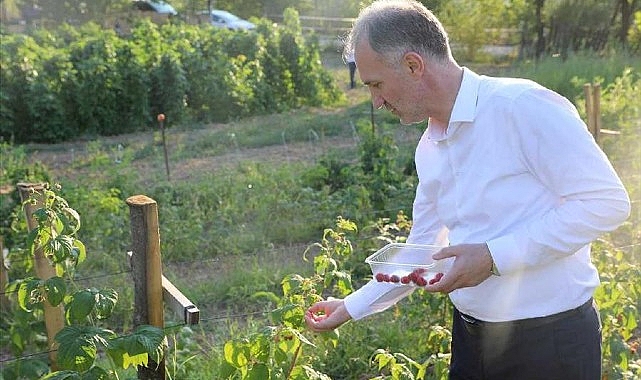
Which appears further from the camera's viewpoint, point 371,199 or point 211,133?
point 211,133

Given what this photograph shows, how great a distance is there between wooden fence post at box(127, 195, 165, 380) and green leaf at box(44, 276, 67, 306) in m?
0.25

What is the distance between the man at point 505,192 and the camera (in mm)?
1779

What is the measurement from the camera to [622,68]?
47.6ft

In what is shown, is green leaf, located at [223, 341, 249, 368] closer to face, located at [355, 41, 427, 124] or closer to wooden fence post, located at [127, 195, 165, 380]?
wooden fence post, located at [127, 195, 165, 380]

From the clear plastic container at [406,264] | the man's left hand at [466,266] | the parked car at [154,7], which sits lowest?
the clear plastic container at [406,264]

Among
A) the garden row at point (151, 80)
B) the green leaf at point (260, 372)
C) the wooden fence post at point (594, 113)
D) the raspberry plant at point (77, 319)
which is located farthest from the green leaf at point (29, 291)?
the garden row at point (151, 80)

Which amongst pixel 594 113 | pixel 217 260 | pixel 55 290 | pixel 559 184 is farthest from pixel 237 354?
pixel 594 113

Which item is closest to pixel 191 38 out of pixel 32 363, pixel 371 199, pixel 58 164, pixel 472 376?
pixel 58 164

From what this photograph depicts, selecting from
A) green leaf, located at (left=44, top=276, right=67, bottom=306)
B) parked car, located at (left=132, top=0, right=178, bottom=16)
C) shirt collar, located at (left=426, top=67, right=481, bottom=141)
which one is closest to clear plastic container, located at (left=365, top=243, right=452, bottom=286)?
shirt collar, located at (left=426, top=67, right=481, bottom=141)

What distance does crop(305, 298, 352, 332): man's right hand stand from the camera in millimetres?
2312

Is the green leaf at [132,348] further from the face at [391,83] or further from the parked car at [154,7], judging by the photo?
the parked car at [154,7]

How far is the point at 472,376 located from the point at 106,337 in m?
1.04

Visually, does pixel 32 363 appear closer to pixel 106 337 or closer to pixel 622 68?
pixel 106 337

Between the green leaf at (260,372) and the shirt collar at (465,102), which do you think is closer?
the shirt collar at (465,102)
